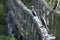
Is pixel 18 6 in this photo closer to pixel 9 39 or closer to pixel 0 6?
pixel 9 39

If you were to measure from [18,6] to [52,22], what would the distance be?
5.50 ft

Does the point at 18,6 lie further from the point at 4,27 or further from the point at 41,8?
the point at 4,27

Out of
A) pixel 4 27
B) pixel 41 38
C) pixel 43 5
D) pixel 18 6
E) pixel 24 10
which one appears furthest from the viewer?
pixel 4 27

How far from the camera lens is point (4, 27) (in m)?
6.83

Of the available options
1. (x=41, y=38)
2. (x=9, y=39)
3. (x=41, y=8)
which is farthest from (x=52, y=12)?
(x=41, y=38)

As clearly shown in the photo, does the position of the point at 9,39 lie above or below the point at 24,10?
below

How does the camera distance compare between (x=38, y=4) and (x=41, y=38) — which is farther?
(x=38, y=4)

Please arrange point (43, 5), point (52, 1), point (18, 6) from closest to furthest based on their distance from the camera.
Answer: point (18, 6) → point (43, 5) → point (52, 1)

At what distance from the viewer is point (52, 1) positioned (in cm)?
791

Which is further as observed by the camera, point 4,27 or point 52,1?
point 52,1

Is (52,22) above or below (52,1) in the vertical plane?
below

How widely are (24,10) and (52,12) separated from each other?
1.40 meters

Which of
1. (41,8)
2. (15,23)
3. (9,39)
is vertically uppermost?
(41,8)

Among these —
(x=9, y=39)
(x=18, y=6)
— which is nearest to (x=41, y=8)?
(x=18, y=6)
